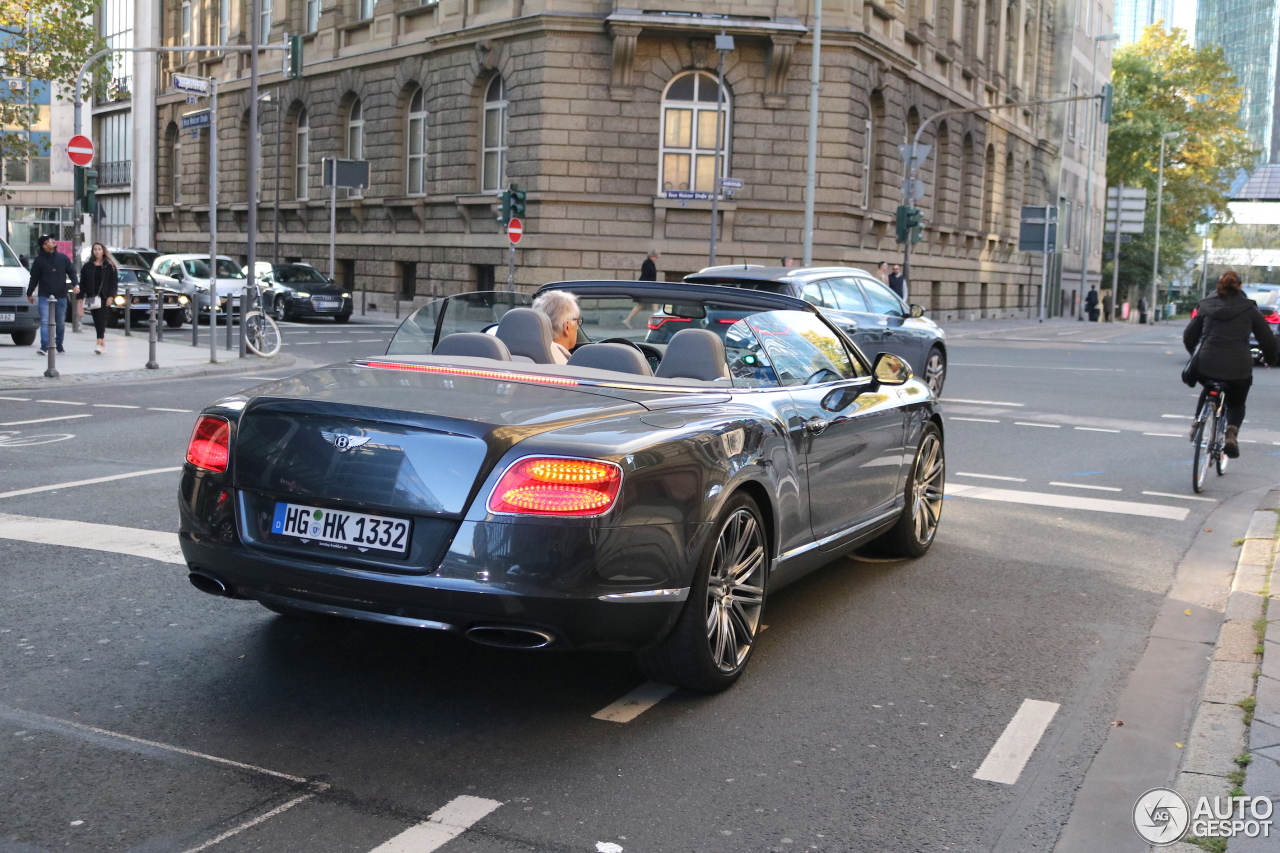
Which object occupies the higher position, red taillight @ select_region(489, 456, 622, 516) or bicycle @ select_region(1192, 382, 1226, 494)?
red taillight @ select_region(489, 456, 622, 516)

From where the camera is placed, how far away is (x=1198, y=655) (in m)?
5.61

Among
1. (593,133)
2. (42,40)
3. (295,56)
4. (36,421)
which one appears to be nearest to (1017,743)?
(36,421)

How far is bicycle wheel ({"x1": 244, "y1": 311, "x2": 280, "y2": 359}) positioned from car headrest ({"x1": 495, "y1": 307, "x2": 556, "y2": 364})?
1652 centimetres

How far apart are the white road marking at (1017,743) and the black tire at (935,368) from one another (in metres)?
12.4

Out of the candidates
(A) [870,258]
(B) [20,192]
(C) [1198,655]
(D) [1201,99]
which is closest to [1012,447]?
(C) [1198,655]

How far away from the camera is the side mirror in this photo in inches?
259

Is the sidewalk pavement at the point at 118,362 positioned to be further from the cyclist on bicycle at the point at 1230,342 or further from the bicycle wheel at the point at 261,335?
the cyclist on bicycle at the point at 1230,342

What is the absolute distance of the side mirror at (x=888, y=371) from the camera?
657 cm

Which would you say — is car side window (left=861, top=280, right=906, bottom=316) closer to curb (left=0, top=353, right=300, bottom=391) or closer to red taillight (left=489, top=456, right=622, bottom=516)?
curb (left=0, top=353, right=300, bottom=391)

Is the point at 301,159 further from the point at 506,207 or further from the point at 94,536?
the point at 94,536

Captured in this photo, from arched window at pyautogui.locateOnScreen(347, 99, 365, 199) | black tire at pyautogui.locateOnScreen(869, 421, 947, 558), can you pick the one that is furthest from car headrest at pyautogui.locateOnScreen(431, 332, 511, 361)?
arched window at pyautogui.locateOnScreen(347, 99, 365, 199)


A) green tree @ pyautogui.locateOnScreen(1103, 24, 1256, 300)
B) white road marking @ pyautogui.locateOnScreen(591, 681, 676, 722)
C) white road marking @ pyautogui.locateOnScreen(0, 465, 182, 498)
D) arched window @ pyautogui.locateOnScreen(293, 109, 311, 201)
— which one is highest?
green tree @ pyautogui.locateOnScreen(1103, 24, 1256, 300)

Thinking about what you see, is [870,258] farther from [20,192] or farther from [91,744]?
[20,192]

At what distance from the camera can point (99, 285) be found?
907 inches
